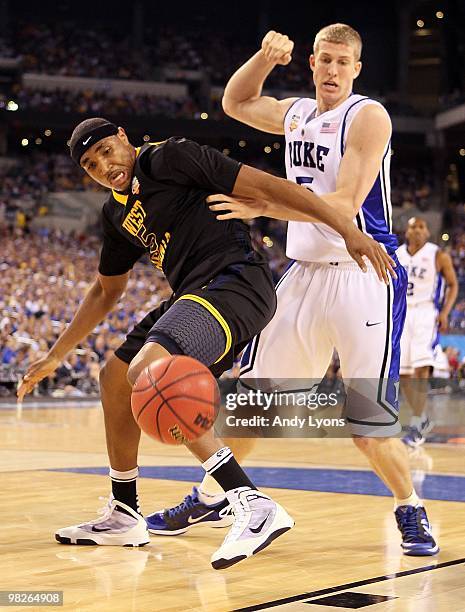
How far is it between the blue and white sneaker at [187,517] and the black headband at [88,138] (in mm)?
1925

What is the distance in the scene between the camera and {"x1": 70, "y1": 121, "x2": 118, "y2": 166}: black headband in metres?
4.38

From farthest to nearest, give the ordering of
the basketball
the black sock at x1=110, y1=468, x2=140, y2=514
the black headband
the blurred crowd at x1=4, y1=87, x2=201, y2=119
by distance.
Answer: the blurred crowd at x1=4, y1=87, x2=201, y2=119, the black sock at x1=110, y1=468, x2=140, y2=514, the black headband, the basketball

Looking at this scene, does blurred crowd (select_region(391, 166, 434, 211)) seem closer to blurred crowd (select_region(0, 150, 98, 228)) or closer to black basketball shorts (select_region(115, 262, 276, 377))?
blurred crowd (select_region(0, 150, 98, 228))

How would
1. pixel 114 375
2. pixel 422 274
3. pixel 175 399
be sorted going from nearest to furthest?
pixel 175 399, pixel 114 375, pixel 422 274

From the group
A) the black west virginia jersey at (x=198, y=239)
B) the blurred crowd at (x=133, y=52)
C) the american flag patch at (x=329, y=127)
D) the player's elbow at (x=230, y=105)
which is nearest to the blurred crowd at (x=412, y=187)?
the blurred crowd at (x=133, y=52)

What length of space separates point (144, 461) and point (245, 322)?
4.88 m

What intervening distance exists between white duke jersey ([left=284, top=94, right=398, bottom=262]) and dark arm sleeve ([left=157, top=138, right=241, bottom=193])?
79 centimetres

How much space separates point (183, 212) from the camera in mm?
4453

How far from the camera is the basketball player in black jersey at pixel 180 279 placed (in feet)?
13.4

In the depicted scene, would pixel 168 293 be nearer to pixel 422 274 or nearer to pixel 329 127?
pixel 422 274

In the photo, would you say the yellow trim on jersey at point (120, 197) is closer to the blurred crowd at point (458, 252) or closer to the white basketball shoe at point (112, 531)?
the white basketball shoe at point (112, 531)

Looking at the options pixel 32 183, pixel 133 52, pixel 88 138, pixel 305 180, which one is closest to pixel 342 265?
pixel 305 180

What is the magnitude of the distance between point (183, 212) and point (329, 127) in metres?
1.02

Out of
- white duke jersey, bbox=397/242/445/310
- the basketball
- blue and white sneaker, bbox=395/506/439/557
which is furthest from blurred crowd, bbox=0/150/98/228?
the basketball
